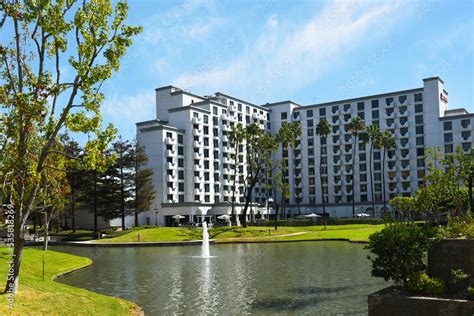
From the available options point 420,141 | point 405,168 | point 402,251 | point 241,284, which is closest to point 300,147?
point 405,168

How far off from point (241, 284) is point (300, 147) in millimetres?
116672

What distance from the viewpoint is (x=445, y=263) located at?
17.9 metres

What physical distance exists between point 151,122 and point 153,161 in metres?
11.4

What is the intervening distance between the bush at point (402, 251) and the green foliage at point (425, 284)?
334 mm

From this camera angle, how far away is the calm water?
2198cm

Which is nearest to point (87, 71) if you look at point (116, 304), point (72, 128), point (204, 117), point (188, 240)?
point (72, 128)

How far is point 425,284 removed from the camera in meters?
17.0

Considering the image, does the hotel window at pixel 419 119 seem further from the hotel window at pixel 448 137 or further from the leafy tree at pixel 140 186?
the leafy tree at pixel 140 186

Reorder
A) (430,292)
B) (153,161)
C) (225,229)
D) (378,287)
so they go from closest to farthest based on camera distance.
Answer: (430,292) < (378,287) < (225,229) < (153,161)

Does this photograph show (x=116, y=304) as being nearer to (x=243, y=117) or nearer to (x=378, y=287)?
(x=378, y=287)

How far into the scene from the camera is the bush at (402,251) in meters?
18.1

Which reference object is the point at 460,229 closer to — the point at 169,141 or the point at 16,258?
the point at 16,258

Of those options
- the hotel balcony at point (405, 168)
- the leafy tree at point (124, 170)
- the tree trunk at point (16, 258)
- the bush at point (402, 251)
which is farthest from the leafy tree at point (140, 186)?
the bush at point (402, 251)

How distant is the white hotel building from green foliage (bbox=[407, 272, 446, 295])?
3590 inches
